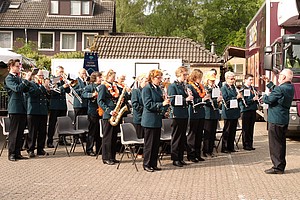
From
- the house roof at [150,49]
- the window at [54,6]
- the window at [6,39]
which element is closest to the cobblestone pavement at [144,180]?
the house roof at [150,49]

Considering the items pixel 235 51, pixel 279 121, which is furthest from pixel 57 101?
pixel 235 51

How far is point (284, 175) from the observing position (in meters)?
9.22

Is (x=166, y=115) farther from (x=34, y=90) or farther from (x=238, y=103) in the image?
(x=34, y=90)

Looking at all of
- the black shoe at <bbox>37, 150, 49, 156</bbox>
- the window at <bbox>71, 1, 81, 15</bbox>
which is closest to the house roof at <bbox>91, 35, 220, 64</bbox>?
the black shoe at <bbox>37, 150, 49, 156</bbox>

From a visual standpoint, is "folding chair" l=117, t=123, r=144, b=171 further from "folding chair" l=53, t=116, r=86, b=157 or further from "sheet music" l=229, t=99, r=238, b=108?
"sheet music" l=229, t=99, r=238, b=108

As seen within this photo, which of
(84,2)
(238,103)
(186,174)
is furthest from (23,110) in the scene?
(84,2)

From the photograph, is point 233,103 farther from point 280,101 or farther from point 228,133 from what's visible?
point 280,101

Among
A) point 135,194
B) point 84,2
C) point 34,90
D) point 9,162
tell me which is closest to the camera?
point 135,194

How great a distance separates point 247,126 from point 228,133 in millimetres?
768

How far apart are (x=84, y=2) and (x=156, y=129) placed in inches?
1395

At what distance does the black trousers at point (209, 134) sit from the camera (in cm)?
1145

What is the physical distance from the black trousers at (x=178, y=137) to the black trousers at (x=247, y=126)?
2.78 metres

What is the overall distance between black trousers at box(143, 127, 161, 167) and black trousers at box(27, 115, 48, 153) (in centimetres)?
287

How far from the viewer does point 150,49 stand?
25516mm
